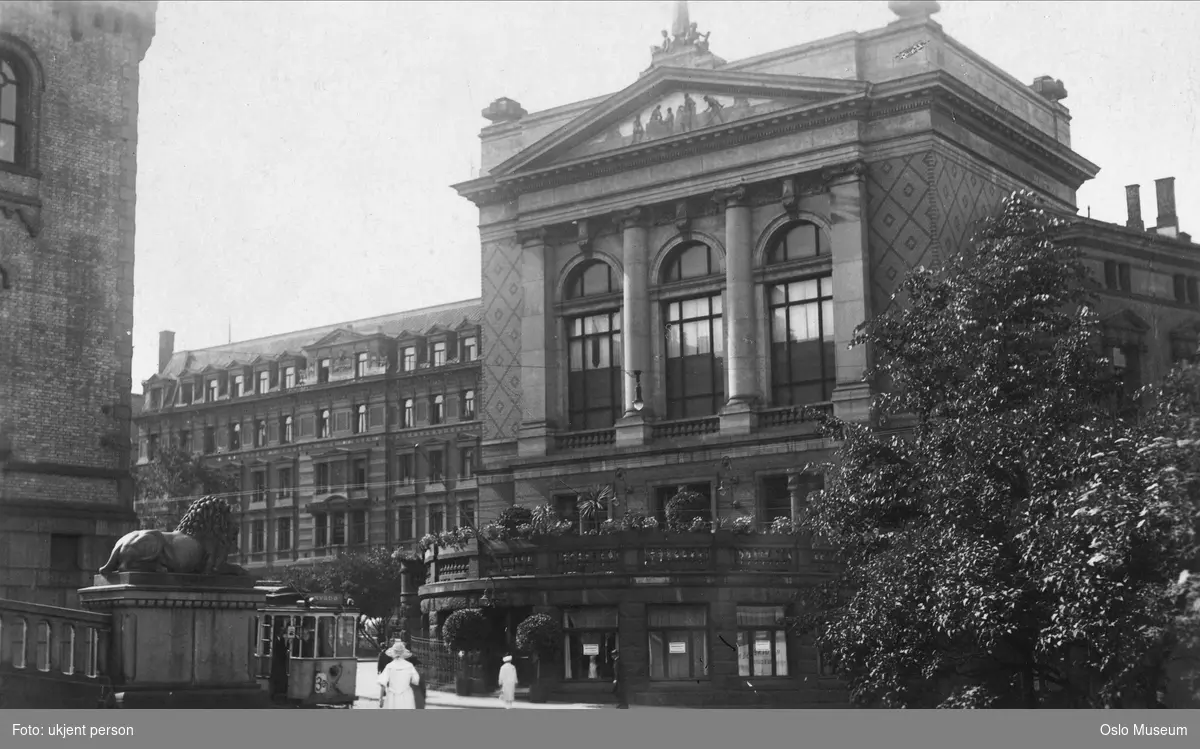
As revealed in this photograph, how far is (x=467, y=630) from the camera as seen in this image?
139ft

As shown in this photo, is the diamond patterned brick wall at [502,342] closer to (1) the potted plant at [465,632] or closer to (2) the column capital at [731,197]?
(2) the column capital at [731,197]

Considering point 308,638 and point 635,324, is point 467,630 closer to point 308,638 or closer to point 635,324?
point 308,638

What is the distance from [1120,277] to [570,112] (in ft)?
74.1

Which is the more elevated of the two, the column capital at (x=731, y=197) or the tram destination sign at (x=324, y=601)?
the column capital at (x=731, y=197)

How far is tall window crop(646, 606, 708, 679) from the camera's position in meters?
40.9

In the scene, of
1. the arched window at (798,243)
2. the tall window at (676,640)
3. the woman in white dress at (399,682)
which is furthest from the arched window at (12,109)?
the arched window at (798,243)

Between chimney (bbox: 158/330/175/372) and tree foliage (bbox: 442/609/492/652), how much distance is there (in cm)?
6429

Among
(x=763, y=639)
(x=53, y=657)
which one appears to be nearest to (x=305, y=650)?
(x=53, y=657)

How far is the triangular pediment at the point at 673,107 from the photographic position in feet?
178

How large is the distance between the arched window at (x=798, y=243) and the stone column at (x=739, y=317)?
35.6 inches

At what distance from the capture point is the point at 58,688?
→ 72.4 ft

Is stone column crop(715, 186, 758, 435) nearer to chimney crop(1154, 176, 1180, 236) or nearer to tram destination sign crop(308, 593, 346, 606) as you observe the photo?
tram destination sign crop(308, 593, 346, 606)

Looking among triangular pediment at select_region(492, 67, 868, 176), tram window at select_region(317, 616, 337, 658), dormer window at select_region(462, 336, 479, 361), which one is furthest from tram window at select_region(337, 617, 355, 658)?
dormer window at select_region(462, 336, 479, 361)

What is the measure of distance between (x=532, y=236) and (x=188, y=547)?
125ft
